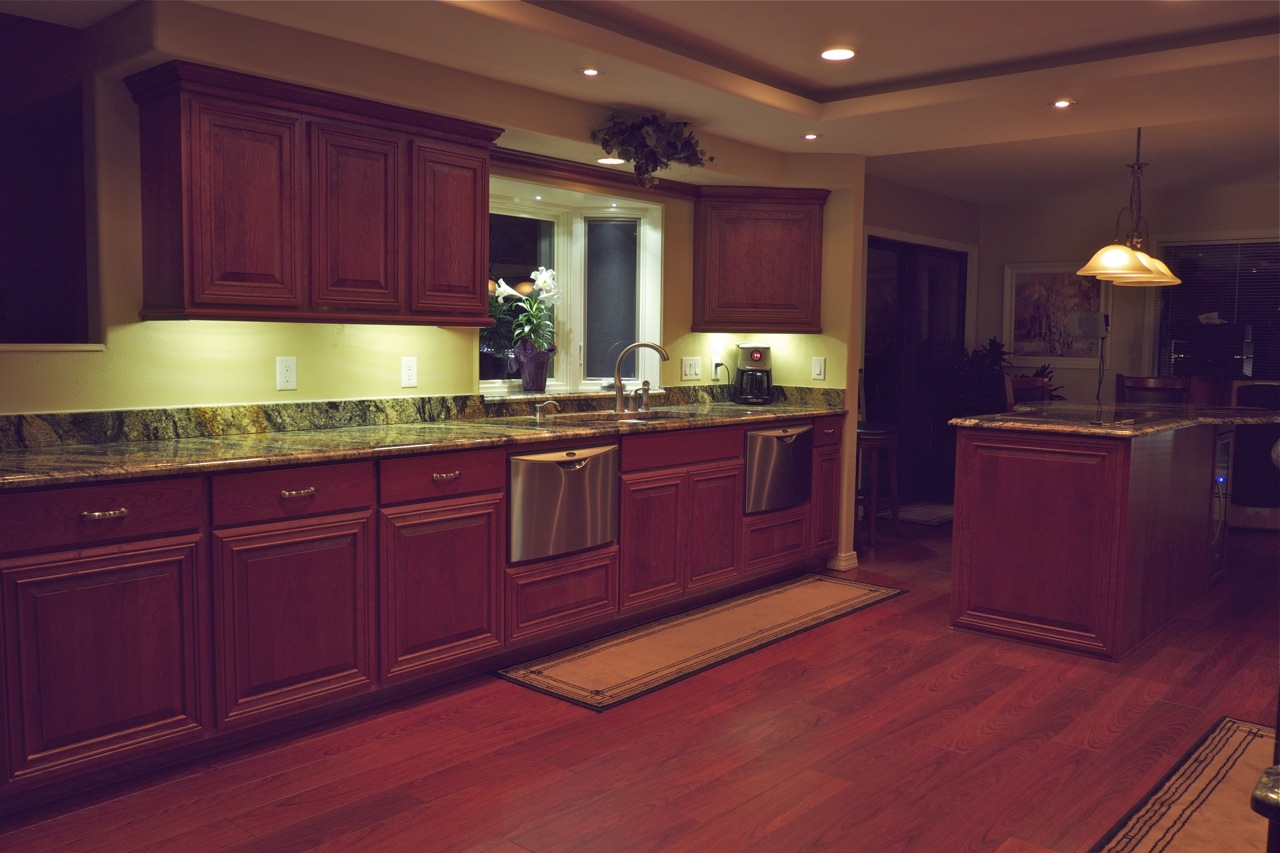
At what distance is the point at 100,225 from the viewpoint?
121 inches

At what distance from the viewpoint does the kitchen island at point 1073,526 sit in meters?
3.84

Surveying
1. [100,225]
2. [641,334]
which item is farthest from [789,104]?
[100,225]

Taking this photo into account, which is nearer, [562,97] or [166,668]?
[166,668]

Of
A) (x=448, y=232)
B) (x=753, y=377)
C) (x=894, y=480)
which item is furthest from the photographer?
(x=894, y=480)

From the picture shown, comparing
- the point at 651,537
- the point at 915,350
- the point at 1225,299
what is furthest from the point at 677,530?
the point at 1225,299

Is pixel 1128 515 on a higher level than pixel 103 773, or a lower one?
higher

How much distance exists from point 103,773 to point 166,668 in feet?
1.04

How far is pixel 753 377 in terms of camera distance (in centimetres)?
547

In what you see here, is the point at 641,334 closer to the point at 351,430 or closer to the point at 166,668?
the point at 351,430

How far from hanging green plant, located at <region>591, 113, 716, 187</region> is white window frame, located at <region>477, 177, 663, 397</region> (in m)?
0.44

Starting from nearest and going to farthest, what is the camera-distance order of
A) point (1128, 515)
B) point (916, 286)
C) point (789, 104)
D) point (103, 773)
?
point (103, 773)
point (1128, 515)
point (789, 104)
point (916, 286)

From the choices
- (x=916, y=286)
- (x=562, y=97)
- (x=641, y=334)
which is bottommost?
(x=641, y=334)

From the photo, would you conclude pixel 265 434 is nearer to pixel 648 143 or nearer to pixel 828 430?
pixel 648 143

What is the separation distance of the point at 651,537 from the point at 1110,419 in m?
2.01
